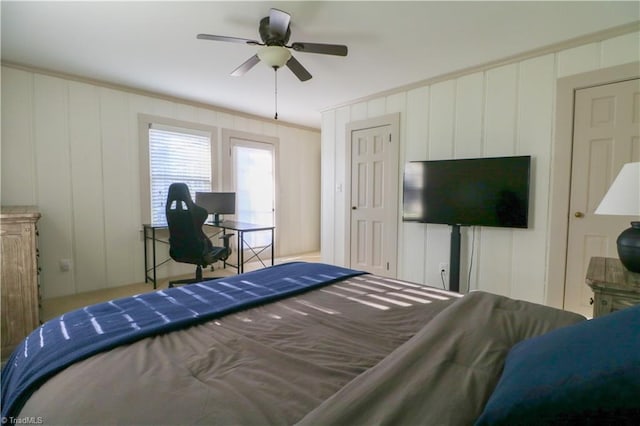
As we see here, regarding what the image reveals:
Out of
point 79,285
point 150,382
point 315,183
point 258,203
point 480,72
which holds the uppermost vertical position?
point 480,72

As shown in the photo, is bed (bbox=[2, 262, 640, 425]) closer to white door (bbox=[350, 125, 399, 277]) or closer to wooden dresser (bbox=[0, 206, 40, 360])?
wooden dresser (bbox=[0, 206, 40, 360])

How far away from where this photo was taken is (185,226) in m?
3.23

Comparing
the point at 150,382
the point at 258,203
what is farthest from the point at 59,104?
the point at 150,382

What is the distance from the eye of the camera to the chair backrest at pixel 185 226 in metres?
3.14

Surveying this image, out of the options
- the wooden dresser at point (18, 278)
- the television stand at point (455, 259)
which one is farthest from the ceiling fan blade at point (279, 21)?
the television stand at point (455, 259)

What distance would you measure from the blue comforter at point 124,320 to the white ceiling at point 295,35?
192 centimetres

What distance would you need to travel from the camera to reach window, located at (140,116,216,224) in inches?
156

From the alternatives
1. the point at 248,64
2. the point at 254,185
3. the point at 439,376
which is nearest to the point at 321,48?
the point at 248,64

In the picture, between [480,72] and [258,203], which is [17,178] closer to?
[258,203]

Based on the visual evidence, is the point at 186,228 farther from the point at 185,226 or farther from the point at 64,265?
the point at 64,265

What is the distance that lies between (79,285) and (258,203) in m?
2.65

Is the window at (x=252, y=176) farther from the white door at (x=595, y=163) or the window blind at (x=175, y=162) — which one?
the white door at (x=595, y=163)

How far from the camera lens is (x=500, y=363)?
887 millimetres

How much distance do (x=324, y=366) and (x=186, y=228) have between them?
2.75m
